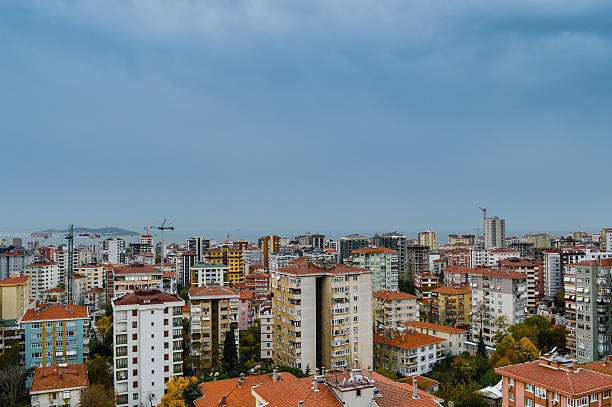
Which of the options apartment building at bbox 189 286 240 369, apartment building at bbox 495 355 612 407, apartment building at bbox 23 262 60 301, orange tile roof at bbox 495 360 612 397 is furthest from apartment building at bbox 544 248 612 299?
apartment building at bbox 23 262 60 301

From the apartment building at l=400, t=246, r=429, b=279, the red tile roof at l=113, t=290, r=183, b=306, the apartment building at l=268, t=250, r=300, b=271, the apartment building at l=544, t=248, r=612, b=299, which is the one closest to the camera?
the red tile roof at l=113, t=290, r=183, b=306

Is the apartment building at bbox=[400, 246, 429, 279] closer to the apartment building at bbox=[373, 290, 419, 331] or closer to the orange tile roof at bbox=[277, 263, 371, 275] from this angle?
the apartment building at bbox=[373, 290, 419, 331]

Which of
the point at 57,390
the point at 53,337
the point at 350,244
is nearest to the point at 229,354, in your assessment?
the point at 53,337

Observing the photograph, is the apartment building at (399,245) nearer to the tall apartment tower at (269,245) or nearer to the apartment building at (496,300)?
the tall apartment tower at (269,245)

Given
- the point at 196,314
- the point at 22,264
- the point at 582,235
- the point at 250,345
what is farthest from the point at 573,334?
the point at 582,235

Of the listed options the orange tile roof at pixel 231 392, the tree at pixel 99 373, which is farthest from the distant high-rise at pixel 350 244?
the orange tile roof at pixel 231 392

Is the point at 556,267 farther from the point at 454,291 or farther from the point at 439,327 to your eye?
the point at 439,327
